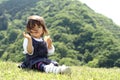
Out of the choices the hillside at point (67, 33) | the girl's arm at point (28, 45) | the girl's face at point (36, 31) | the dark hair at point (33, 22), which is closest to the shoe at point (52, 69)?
the girl's arm at point (28, 45)

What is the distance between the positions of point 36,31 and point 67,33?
110393mm

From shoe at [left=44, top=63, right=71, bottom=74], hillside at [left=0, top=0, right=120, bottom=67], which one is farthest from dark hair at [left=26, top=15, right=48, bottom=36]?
hillside at [left=0, top=0, right=120, bottom=67]

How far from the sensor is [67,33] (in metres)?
119

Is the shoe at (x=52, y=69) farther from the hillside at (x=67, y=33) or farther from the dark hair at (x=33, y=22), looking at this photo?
the hillside at (x=67, y=33)

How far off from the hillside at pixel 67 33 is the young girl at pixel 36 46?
79.3 m

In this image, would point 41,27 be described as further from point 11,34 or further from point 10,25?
point 10,25

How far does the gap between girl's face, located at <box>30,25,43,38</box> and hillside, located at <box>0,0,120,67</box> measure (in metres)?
79.4

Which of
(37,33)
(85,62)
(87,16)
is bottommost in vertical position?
(85,62)

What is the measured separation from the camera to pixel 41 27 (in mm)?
8484

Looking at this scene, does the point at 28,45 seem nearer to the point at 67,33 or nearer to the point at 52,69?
the point at 52,69

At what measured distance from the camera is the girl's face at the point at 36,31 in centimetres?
844

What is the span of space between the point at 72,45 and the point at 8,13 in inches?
2122

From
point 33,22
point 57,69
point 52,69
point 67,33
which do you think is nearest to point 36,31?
point 33,22

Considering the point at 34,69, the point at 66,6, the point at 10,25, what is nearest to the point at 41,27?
the point at 34,69
